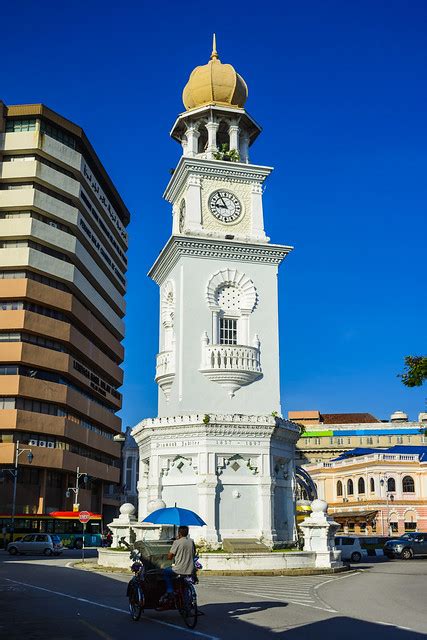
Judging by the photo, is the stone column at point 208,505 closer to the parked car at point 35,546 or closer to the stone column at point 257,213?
the stone column at point 257,213

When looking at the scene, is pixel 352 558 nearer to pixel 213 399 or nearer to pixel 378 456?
pixel 213 399

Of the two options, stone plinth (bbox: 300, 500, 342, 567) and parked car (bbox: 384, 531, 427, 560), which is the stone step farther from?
parked car (bbox: 384, 531, 427, 560)

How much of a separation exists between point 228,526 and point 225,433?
4.08 meters

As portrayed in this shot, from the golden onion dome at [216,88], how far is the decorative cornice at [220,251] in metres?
8.47

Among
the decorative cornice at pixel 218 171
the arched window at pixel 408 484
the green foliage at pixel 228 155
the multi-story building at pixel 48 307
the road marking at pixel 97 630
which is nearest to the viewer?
the road marking at pixel 97 630

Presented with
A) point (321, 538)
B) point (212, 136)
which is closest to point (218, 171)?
point (212, 136)

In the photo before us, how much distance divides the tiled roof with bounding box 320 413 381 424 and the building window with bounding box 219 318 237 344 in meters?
93.1

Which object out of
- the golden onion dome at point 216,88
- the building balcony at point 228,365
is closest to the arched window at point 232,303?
the building balcony at point 228,365

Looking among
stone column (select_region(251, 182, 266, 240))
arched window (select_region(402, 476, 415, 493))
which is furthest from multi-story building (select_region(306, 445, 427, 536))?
stone column (select_region(251, 182, 266, 240))

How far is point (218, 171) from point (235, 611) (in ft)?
86.9

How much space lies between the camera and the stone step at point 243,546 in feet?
100

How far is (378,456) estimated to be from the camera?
261 ft

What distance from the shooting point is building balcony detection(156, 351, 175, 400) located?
36.6 meters

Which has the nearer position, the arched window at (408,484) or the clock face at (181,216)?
the clock face at (181,216)
